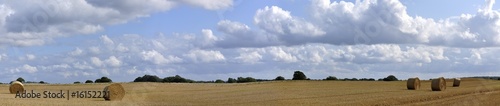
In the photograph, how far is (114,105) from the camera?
92.8 ft

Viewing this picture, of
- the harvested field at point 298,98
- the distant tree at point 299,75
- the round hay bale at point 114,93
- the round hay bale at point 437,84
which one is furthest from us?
the distant tree at point 299,75

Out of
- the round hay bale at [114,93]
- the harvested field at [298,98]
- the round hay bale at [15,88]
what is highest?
the round hay bale at [15,88]

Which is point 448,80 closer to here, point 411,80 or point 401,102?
point 411,80

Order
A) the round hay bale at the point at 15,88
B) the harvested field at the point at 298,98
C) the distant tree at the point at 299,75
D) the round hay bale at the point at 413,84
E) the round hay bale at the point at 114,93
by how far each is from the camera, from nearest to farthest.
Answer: the harvested field at the point at 298,98
the round hay bale at the point at 114,93
the round hay bale at the point at 15,88
the round hay bale at the point at 413,84
the distant tree at the point at 299,75

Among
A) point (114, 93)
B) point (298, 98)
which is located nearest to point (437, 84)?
point (298, 98)

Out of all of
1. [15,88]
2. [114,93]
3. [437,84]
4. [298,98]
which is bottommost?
[298,98]

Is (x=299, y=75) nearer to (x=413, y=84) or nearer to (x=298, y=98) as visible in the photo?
(x=413, y=84)

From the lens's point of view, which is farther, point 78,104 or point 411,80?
point 411,80

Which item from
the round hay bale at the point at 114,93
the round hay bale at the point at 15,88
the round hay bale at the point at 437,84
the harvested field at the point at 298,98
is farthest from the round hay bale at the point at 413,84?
the round hay bale at the point at 15,88

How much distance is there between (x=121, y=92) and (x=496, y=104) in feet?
67.4

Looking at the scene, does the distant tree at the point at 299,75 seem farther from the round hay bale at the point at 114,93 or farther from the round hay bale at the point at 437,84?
the round hay bale at the point at 114,93

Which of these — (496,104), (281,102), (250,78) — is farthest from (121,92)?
(250,78)

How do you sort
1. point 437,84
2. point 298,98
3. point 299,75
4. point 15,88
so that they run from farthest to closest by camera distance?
point 299,75
point 15,88
point 437,84
point 298,98

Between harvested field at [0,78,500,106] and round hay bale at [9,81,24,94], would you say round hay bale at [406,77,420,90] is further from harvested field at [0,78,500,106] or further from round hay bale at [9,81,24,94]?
round hay bale at [9,81,24,94]
